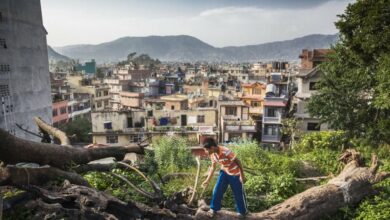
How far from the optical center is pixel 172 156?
939 cm

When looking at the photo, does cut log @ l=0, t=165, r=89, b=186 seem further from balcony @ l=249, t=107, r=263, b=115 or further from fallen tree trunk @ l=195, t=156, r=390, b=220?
balcony @ l=249, t=107, r=263, b=115

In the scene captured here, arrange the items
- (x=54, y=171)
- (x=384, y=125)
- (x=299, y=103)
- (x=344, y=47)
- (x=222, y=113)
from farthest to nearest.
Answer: (x=222, y=113) → (x=299, y=103) → (x=344, y=47) → (x=384, y=125) → (x=54, y=171)

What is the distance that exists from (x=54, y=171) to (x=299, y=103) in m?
25.5

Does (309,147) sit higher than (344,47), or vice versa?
(344,47)

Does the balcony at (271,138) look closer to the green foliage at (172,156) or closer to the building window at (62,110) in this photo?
the green foliage at (172,156)

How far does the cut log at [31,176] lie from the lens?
539cm

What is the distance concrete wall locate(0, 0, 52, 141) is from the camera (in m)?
21.8

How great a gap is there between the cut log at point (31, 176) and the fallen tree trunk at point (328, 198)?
9.43 feet

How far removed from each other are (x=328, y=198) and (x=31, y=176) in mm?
6325

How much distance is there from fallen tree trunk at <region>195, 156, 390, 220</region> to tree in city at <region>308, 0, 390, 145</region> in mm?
4958

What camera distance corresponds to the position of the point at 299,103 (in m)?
28.2

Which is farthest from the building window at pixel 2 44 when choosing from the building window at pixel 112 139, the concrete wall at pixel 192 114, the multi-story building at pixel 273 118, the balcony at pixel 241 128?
the multi-story building at pixel 273 118

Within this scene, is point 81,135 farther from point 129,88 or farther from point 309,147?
point 309,147

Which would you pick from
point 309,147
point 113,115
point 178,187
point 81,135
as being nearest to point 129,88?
point 81,135
